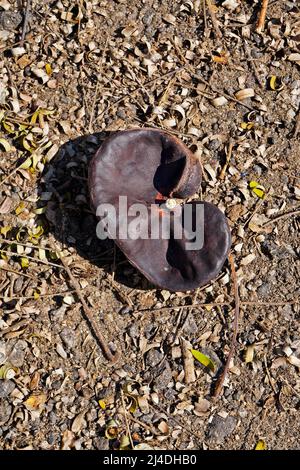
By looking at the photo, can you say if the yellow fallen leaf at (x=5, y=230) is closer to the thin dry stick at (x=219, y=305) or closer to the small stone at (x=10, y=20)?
the thin dry stick at (x=219, y=305)

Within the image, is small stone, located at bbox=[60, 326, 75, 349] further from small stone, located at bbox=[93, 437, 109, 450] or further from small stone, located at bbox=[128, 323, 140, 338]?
small stone, located at bbox=[93, 437, 109, 450]

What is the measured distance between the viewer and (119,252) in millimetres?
4590

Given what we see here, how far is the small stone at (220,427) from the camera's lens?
14.6 feet

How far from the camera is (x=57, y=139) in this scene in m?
4.73

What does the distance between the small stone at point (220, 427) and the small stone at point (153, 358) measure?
20.0 inches

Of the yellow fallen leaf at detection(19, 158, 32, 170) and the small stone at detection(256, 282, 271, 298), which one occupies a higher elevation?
the yellow fallen leaf at detection(19, 158, 32, 170)

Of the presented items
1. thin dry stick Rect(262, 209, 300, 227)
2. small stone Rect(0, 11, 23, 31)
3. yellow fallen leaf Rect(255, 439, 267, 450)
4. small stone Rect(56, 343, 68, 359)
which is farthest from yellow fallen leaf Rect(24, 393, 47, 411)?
small stone Rect(0, 11, 23, 31)

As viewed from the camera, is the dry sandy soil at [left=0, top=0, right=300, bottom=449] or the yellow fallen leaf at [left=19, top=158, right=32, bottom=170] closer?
the dry sandy soil at [left=0, top=0, right=300, bottom=449]

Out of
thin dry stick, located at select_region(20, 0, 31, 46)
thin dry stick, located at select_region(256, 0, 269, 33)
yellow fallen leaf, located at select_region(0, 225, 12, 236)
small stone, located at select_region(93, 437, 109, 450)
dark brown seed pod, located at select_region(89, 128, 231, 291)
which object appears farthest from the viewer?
thin dry stick, located at select_region(256, 0, 269, 33)

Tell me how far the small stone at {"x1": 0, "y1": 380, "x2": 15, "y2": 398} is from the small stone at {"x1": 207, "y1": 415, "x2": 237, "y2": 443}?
1290mm

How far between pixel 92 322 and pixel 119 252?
0.49 metres

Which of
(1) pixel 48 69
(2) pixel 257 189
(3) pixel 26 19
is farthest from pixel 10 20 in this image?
(2) pixel 257 189

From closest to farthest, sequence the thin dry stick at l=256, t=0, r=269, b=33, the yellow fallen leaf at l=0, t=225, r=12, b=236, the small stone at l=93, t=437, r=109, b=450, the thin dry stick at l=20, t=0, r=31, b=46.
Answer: the small stone at l=93, t=437, r=109, b=450 < the yellow fallen leaf at l=0, t=225, r=12, b=236 < the thin dry stick at l=20, t=0, r=31, b=46 < the thin dry stick at l=256, t=0, r=269, b=33

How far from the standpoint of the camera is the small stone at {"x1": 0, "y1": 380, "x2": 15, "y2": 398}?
14.6ft
